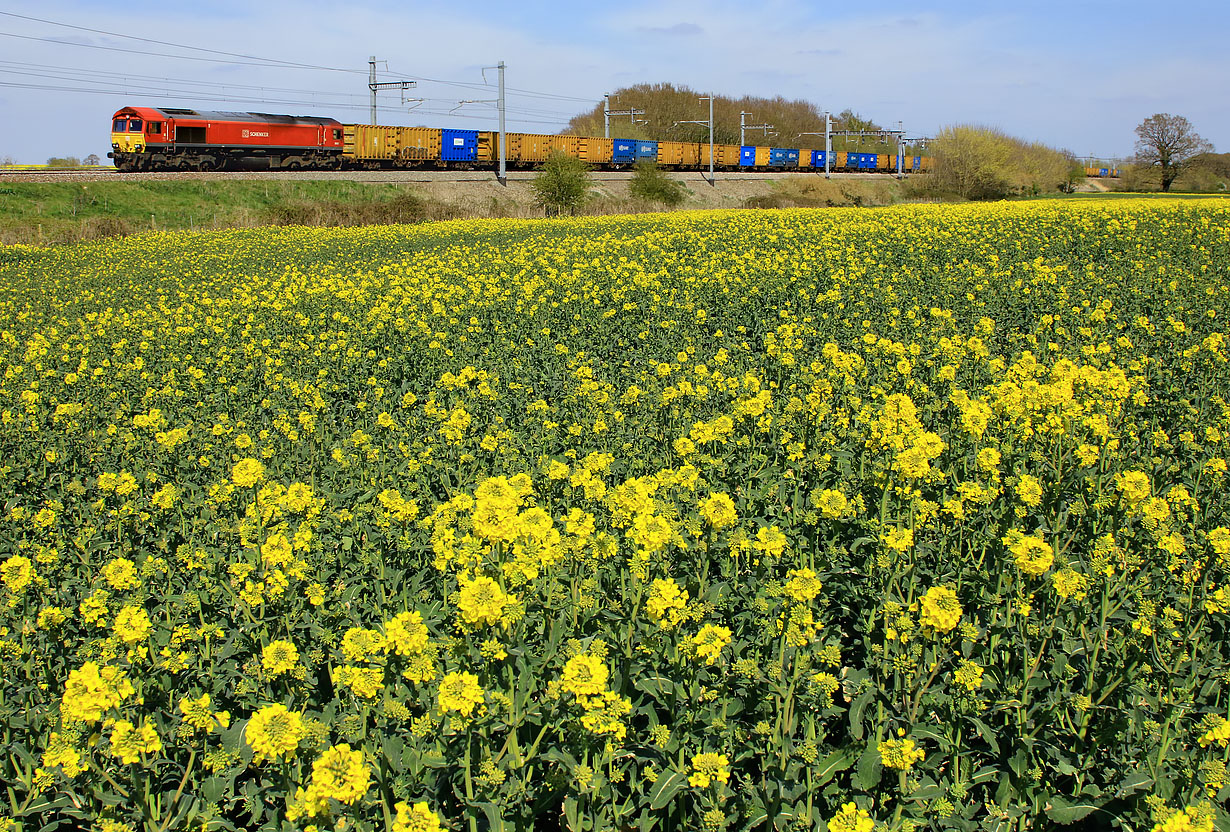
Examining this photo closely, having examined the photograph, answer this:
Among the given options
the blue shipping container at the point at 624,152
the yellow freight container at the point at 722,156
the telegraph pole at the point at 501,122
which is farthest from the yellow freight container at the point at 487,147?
the yellow freight container at the point at 722,156

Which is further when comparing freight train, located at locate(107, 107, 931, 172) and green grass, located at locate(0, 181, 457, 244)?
freight train, located at locate(107, 107, 931, 172)

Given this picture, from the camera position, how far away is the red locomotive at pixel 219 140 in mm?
45844

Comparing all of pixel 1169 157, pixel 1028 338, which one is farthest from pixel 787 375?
pixel 1169 157

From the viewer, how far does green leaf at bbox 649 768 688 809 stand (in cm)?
299

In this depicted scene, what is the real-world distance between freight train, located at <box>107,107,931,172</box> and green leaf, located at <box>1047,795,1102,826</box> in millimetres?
54007

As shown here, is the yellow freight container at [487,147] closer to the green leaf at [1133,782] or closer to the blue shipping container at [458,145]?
the blue shipping container at [458,145]

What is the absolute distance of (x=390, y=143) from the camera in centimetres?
5919

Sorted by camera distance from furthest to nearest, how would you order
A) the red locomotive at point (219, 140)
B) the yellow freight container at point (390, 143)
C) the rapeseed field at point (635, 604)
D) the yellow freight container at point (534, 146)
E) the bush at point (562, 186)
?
the yellow freight container at point (534, 146) → the yellow freight container at point (390, 143) → the bush at point (562, 186) → the red locomotive at point (219, 140) → the rapeseed field at point (635, 604)

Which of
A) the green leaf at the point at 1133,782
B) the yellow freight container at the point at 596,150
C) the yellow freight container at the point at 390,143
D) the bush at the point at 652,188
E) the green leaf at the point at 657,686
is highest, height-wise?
the yellow freight container at the point at 596,150

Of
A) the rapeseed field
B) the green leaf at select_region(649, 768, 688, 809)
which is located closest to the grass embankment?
the rapeseed field

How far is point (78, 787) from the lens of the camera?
337 centimetres

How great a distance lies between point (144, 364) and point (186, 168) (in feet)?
148

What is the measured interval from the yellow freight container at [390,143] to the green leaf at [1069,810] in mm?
61088

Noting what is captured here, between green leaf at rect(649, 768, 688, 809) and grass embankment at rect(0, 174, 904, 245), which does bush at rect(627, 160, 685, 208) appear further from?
green leaf at rect(649, 768, 688, 809)
